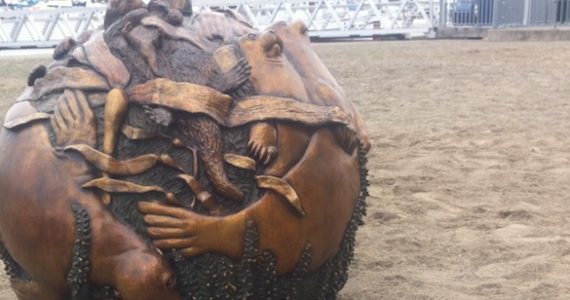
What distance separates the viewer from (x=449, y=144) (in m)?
6.30

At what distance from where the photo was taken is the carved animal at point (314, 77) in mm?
2459

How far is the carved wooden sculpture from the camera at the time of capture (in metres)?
2.19

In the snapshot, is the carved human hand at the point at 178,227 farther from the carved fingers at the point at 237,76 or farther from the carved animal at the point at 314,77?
the carved animal at the point at 314,77

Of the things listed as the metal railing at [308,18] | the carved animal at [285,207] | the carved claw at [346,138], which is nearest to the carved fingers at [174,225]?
the carved animal at [285,207]

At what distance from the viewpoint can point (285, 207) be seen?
2262 millimetres

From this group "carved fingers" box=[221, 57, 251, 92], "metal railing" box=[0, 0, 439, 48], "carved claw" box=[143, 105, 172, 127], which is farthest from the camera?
"metal railing" box=[0, 0, 439, 48]

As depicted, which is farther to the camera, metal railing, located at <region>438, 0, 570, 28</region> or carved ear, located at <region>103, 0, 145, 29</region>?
metal railing, located at <region>438, 0, 570, 28</region>

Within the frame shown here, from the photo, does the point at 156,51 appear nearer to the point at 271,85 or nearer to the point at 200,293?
the point at 271,85

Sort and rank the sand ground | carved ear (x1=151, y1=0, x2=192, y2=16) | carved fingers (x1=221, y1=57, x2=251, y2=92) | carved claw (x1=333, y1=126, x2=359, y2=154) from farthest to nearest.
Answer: the sand ground
carved ear (x1=151, y1=0, x2=192, y2=16)
carved claw (x1=333, y1=126, x2=359, y2=154)
carved fingers (x1=221, y1=57, x2=251, y2=92)

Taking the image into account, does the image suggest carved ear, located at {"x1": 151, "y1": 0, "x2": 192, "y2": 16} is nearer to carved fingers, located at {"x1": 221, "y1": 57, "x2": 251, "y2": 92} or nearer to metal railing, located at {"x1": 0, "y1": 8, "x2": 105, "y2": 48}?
carved fingers, located at {"x1": 221, "y1": 57, "x2": 251, "y2": 92}

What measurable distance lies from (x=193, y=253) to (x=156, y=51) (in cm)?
62

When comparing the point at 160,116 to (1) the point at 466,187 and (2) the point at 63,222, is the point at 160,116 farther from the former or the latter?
(1) the point at 466,187

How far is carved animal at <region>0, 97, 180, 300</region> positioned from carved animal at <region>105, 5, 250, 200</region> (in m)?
0.21

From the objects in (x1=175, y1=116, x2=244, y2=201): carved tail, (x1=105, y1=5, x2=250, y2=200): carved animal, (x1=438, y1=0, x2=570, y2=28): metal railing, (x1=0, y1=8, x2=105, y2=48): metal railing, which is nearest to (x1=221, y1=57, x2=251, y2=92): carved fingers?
(x1=105, y1=5, x2=250, y2=200): carved animal
